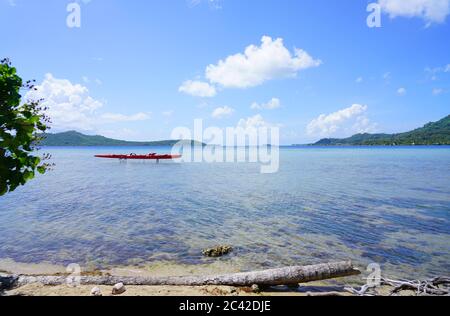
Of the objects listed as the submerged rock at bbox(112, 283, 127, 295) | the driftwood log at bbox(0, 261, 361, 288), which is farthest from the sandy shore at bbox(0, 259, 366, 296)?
the driftwood log at bbox(0, 261, 361, 288)

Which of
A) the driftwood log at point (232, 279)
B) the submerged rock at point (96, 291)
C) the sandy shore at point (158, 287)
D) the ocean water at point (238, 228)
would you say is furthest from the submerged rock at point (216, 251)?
the submerged rock at point (96, 291)

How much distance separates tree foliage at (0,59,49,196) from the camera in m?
7.85

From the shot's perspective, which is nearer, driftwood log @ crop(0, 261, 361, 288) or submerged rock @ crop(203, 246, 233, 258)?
driftwood log @ crop(0, 261, 361, 288)

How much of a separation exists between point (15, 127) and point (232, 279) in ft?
27.0

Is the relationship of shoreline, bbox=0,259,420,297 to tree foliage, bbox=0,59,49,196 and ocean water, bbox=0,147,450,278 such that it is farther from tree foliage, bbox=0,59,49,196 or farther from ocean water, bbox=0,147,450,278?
tree foliage, bbox=0,59,49,196

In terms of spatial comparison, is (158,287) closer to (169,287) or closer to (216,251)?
(169,287)

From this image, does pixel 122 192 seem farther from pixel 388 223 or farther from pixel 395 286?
pixel 395 286

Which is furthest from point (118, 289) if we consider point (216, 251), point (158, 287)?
point (216, 251)

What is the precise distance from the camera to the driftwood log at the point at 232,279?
405 inches

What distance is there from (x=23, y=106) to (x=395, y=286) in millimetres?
13364

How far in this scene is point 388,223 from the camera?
2050 cm

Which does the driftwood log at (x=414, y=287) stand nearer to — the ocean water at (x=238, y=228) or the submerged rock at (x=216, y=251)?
the ocean water at (x=238, y=228)

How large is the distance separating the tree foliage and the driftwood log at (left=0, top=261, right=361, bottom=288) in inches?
165
